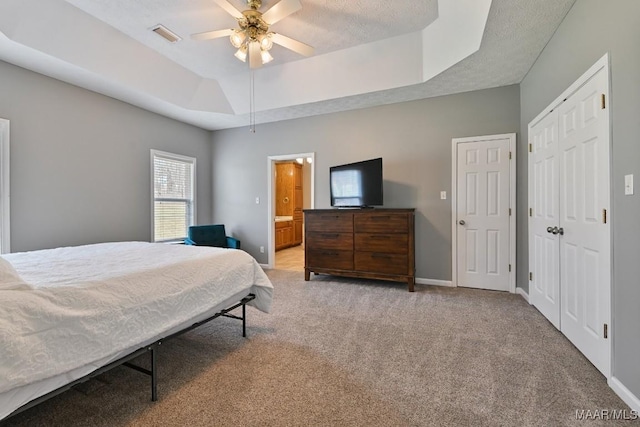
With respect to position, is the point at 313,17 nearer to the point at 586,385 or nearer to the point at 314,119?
the point at 314,119

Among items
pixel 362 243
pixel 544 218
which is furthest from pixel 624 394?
pixel 362 243

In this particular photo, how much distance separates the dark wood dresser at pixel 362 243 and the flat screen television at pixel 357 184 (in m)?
0.23

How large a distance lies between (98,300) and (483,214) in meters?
4.08

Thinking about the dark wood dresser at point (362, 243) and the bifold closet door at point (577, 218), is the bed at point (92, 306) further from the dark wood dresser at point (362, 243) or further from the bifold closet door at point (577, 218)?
the bifold closet door at point (577, 218)

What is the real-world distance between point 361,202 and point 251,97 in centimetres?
235

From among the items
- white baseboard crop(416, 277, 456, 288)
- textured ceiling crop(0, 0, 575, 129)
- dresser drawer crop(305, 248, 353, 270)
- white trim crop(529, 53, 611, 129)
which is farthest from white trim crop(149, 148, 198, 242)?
white trim crop(529, 53, 611, 129)

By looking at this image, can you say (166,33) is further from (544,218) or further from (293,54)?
(544,218)

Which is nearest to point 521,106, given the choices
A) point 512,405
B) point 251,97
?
point 512,405

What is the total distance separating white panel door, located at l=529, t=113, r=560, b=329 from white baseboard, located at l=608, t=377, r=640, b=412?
0.88 m

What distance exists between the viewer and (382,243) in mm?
3861

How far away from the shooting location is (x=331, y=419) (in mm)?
1473

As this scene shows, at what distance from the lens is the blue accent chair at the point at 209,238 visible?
4.62 m

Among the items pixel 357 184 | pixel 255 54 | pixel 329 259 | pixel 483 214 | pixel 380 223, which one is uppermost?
pixel 255 54

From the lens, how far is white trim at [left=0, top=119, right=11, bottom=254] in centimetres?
292
